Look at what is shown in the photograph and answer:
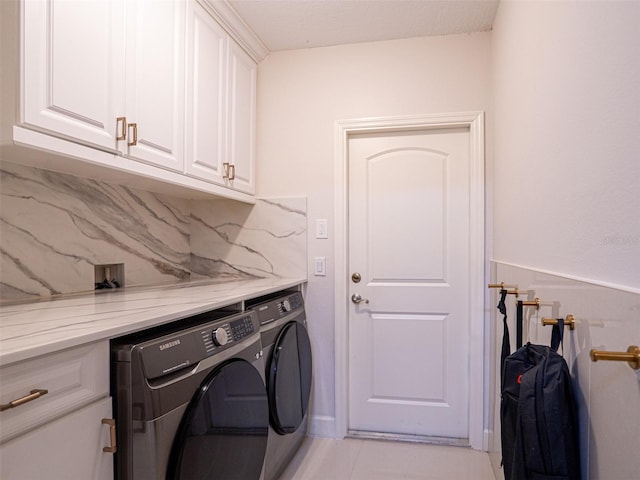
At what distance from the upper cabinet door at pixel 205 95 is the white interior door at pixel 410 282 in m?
0.84

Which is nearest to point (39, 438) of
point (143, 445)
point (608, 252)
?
point (143, 445)

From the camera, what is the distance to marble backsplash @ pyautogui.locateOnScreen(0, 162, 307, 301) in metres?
1.51

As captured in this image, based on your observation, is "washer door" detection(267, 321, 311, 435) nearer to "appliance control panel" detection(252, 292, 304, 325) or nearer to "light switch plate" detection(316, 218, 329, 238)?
"appliance control panel" detection(252, 292, 304, 325)

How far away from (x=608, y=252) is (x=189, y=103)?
1712 millimetres

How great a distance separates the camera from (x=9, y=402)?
730 mm

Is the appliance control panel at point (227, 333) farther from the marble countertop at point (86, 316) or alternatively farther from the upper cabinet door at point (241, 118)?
the upper cabinet door at point (241, 118)

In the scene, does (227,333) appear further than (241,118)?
No

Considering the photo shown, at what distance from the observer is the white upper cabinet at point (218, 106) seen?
188 centimetres

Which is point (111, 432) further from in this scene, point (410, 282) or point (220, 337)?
point (410, 282)

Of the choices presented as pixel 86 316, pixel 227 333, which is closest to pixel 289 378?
pixel 227 333

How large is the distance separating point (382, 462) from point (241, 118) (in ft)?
6.81

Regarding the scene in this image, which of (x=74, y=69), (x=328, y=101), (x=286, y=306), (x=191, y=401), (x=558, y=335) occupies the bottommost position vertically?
(x=191, y=401)

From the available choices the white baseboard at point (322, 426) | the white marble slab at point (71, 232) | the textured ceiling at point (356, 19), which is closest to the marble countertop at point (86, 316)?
the white marble slab at point (71, 232)

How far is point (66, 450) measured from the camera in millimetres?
846
